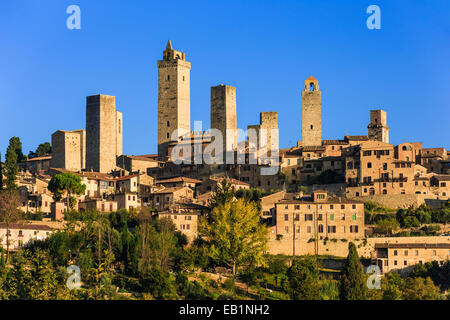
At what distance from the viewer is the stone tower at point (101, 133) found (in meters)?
114

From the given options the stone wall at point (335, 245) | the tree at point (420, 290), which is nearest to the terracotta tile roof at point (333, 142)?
the stone wall at point (335, 245)

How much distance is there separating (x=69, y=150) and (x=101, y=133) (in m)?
3.98

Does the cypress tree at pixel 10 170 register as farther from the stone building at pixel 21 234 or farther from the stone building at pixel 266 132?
the stone building at pixel 266 132

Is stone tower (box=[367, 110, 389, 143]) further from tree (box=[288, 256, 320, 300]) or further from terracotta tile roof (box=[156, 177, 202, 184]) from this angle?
tree (box=[288, 256, 320, 300])

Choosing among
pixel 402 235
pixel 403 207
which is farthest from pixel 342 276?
pixel 403 207

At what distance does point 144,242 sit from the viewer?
79.9 meters

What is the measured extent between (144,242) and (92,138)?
124ft

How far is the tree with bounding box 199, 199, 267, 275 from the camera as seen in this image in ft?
269

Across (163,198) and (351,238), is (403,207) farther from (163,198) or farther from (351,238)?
(163,198)

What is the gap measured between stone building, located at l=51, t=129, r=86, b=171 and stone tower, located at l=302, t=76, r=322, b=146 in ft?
77.8

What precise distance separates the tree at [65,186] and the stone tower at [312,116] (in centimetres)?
2792

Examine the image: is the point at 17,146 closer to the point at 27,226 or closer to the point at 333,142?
the point at 333,142

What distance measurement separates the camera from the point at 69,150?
116m
